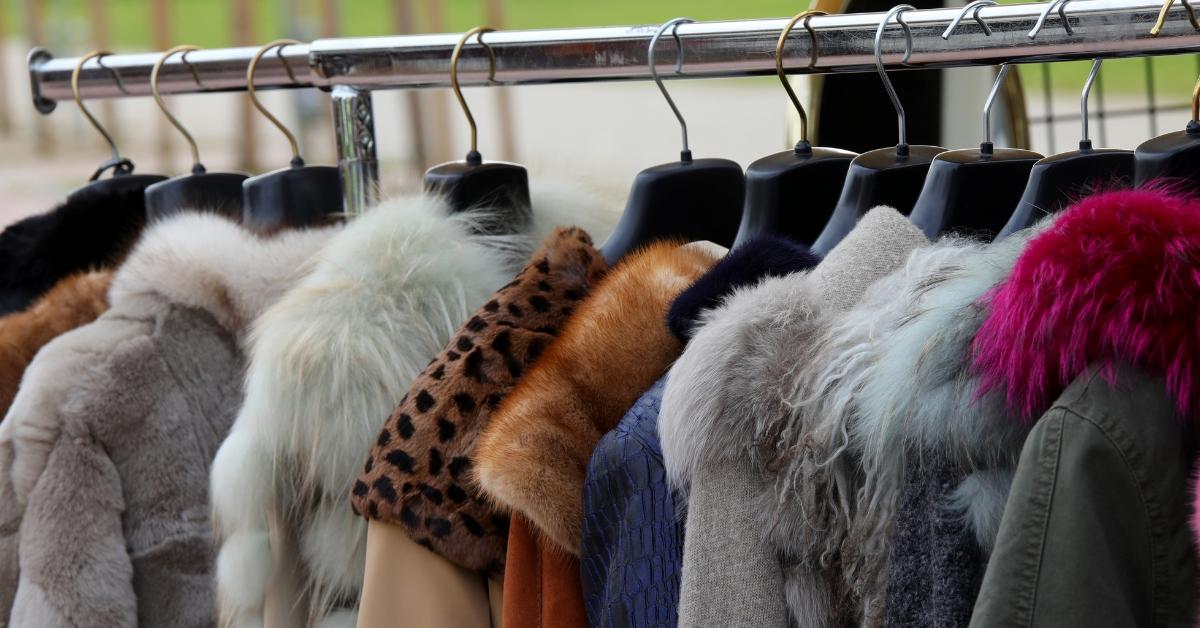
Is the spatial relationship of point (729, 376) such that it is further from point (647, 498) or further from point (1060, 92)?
point (1060, 92)

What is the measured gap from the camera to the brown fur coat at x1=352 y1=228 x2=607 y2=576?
944mm

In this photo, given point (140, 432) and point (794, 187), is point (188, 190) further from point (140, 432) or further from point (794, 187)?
point (794, 187)

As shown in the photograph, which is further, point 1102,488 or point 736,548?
point 736,548

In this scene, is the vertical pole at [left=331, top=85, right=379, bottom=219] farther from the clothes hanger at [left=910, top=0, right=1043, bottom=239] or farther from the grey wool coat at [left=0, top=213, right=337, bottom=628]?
the clothes hanger at [left=910, top=0, right=1043, bottom=239]

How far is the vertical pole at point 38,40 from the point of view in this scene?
17.7 ft

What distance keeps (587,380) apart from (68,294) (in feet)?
2.44

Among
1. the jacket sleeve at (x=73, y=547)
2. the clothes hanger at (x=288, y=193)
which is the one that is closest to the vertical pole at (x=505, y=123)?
the clothes hanger at (x=288, y=193)

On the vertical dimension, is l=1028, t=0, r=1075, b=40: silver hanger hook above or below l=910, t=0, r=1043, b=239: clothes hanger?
above

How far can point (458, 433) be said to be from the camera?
37.4 inches

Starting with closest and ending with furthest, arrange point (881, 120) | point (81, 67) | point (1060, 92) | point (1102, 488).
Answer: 1. point (1102, 488)
2. point (81, 67)
3. point (881, 120)
4. point (1060, 92)

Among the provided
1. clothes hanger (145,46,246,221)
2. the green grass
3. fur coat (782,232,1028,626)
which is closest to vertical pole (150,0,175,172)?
the green grass

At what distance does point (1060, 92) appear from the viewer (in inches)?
121

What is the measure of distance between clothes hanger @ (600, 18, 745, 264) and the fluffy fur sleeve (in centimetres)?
15

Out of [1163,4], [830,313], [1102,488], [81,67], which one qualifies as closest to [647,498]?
[830,313]
